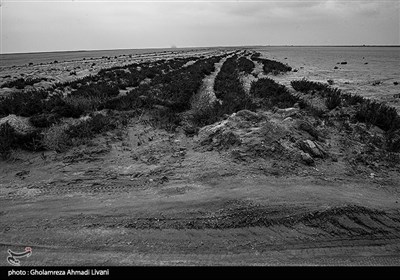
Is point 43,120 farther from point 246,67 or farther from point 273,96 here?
point 246,67

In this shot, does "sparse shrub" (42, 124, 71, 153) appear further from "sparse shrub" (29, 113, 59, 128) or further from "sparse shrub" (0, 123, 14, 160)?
"sparse shrub" (0, 123, 14, 160)

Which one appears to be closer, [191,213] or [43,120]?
[191,213]

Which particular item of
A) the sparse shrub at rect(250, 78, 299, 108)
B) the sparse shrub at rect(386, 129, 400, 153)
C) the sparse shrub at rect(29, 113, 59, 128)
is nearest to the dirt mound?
the sparse shrub at rect(386, 129, 400, 153)

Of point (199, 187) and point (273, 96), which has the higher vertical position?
point (273, 96)

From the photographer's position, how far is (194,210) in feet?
13.1

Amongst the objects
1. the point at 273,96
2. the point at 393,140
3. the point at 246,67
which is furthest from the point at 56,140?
the point at 246,67

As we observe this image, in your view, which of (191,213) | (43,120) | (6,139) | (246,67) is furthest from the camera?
(246,67)

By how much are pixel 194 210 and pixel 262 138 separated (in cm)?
324

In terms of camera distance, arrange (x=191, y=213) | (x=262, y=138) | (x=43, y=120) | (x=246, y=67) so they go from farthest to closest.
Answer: (x=246, y=67)
(x=43, y=120)
(x=262, y=138)
(x=191, y=213)

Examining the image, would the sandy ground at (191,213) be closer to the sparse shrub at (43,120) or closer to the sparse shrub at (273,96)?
the sparse shrub at (43,120)

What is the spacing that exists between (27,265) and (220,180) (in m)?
3.31

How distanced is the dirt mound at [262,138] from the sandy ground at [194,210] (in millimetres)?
261

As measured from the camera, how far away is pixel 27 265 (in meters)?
2.94

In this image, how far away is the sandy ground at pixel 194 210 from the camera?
10.3ft
